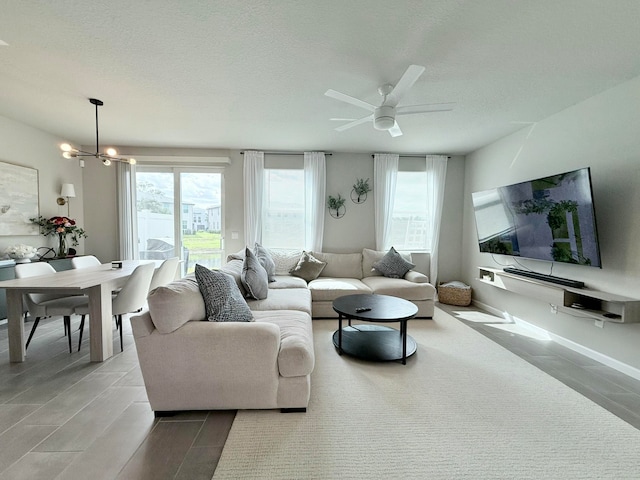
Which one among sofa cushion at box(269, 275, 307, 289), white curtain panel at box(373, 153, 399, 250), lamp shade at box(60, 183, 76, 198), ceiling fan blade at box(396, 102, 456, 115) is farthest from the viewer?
white curtain panel at box(373, 153, 399, 250)

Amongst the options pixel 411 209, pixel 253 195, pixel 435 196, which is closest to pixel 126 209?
pixel 253 195

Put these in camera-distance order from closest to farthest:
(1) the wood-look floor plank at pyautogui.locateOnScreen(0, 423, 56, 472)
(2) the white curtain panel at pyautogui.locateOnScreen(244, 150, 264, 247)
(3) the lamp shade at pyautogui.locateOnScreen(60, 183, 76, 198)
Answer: (1) the wood-look floor plank at pyautogui.locateOnScreen(0, 423, 56, 472) < (3) the lamp shade at pyautogui.locateOnScreen(60, 183, 76, 198) < (2) the white curtain panel at pyautogui.locateOnScreen(244, 150, 264, 247)

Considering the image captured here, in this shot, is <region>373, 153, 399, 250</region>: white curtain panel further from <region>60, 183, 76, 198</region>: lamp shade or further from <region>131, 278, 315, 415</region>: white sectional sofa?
<region>60, 183, 76, 198</region>: lamp shade

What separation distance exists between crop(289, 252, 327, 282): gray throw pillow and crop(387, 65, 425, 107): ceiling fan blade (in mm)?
2561

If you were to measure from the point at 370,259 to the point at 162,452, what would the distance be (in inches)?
141

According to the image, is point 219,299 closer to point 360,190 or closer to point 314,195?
point 314,195

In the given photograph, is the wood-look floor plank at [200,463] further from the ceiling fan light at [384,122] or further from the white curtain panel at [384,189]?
Answer: the white curtain panel at [384,189]

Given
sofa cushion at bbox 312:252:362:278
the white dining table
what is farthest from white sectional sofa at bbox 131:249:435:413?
sofa cushion at bbox 312:252:362:278

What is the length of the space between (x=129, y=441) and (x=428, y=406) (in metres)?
1.92

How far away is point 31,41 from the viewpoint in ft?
6.26

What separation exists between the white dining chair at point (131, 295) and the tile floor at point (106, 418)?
419mm

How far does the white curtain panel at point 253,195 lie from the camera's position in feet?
14.8

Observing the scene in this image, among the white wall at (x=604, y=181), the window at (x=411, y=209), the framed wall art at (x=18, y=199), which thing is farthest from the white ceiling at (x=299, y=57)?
the window at (x=411, y=209)

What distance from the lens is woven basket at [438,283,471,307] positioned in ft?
14.2
